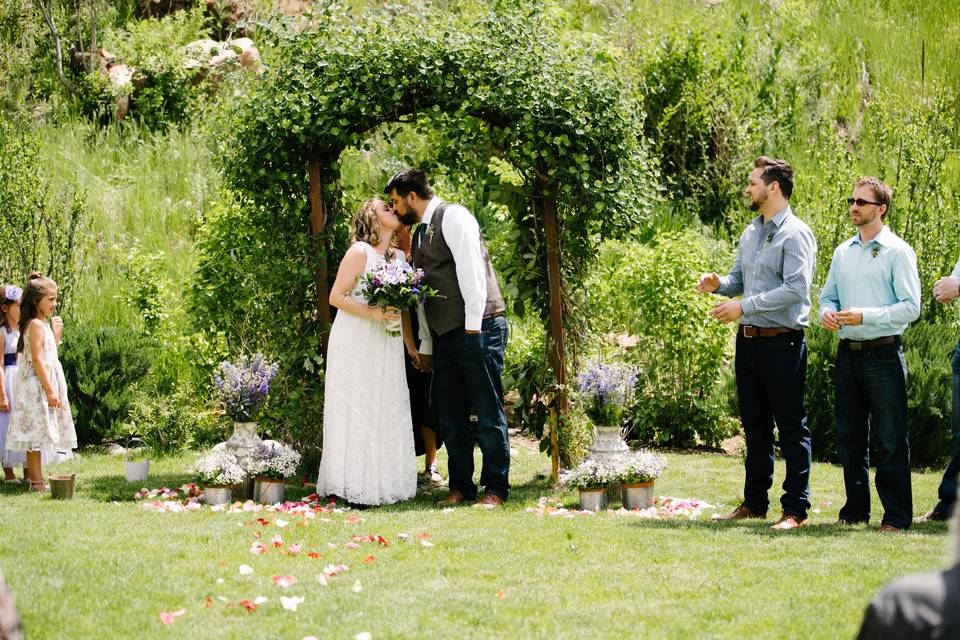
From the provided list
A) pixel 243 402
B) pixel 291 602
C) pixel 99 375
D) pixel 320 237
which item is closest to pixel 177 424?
pixel 99 375

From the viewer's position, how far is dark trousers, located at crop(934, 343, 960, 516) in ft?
19.6

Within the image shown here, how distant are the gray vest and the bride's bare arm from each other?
363mm

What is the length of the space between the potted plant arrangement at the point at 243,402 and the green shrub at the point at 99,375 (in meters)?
3.02

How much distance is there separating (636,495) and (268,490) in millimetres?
2389

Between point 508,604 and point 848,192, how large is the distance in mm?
7600

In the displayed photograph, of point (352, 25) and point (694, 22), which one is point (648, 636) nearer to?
point (352, 25)

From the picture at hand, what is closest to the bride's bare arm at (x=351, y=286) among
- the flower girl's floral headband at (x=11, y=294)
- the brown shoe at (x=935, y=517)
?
the flower girl's floral headband at (x=11, y=294)

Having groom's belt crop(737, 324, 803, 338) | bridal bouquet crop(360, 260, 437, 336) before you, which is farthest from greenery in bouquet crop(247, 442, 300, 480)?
groom's belt crop(737, 324, 803, 338)

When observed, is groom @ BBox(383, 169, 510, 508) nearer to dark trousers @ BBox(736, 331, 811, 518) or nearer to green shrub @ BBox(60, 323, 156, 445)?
dark trousers @ BBox(736, 331, 811, 518)

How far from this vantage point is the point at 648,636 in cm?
392

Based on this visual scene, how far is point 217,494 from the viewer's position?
648 centimetres

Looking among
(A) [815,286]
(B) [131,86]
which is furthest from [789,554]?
(B) [131,86]

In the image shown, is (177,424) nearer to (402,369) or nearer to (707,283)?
(402,369)

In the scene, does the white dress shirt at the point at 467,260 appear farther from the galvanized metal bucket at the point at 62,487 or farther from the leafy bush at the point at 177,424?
the leafy bush at the point at 177,424
